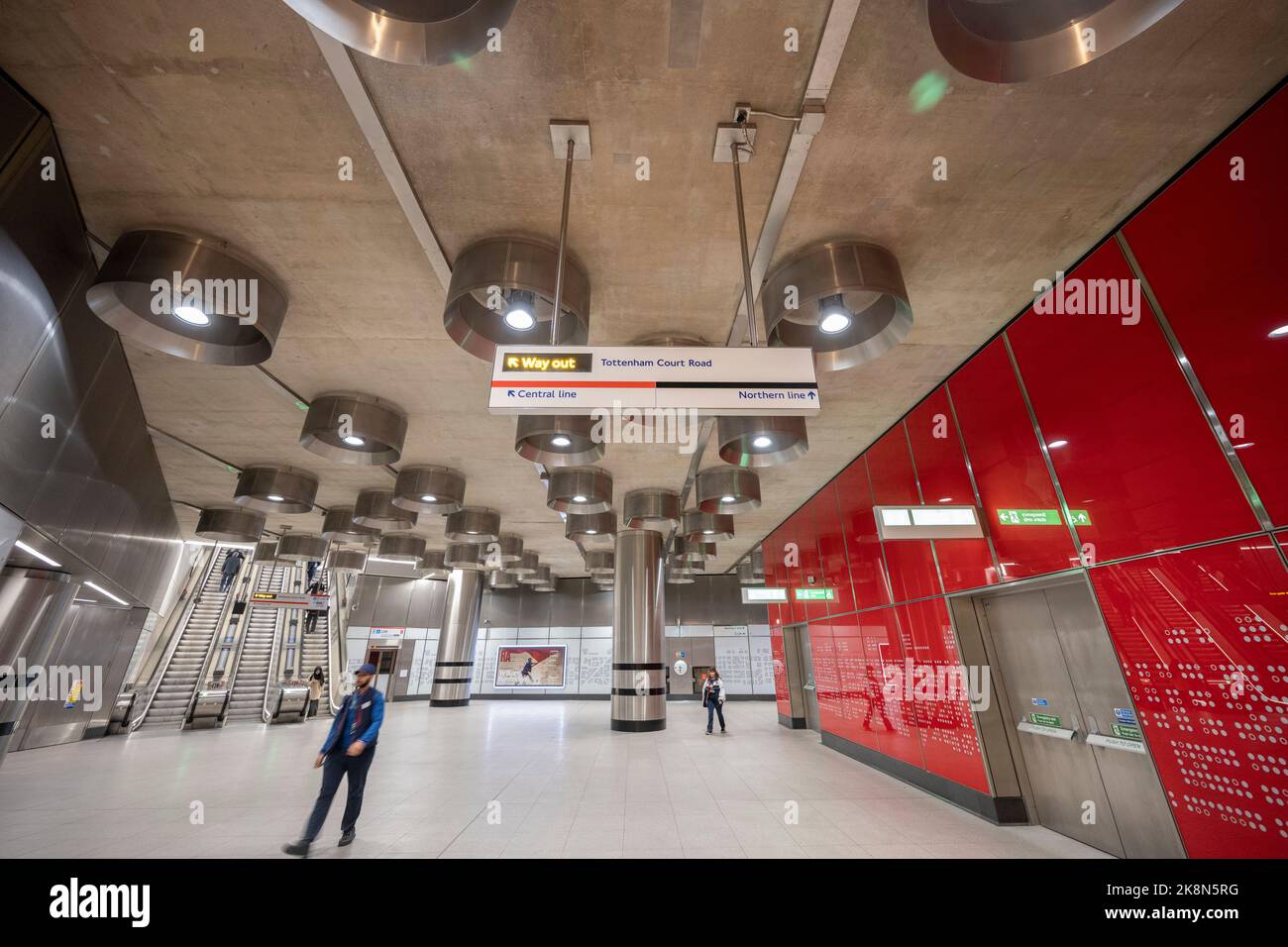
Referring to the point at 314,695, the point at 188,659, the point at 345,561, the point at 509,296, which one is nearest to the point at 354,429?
the point at 509,296

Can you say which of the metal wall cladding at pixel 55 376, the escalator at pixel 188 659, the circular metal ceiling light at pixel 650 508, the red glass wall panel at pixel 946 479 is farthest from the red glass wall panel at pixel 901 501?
the escalator at pixel 188 659

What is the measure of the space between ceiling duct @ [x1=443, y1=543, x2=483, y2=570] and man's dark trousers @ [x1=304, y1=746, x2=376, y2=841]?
1006 cm

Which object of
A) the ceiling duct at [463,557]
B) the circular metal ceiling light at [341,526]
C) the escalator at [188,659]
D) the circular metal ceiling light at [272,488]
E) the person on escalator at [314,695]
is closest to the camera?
the circular metal ceiling light at [272,488]

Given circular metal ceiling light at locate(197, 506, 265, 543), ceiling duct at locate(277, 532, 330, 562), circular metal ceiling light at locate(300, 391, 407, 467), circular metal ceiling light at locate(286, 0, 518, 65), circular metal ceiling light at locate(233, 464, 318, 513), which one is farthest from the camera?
ceiling duct at locate(277, 532, 330, 562)

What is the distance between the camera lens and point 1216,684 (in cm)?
343

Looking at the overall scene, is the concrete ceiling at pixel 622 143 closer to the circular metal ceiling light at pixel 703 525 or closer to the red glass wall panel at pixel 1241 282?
the red glass wall panel at pixel 1241 282

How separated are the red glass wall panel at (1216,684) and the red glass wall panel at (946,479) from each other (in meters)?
1.97

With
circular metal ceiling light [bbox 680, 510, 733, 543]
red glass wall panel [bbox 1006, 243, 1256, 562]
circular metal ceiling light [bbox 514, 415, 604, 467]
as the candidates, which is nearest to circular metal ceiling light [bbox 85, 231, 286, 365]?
circular metal ceiling light [bbox 514, 415, 604, 467]

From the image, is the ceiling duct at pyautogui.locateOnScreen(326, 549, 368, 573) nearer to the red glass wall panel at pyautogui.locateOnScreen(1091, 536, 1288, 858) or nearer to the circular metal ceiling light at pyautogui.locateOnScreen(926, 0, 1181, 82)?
the red glass wall panel at pyautogui.locateOnScreen(1091, 536, 1288, 858)

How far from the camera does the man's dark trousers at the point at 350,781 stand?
4617 millimetres

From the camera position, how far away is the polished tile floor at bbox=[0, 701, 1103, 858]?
194 inches

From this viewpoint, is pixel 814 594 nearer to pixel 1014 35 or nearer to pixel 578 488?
pixel 578 488
